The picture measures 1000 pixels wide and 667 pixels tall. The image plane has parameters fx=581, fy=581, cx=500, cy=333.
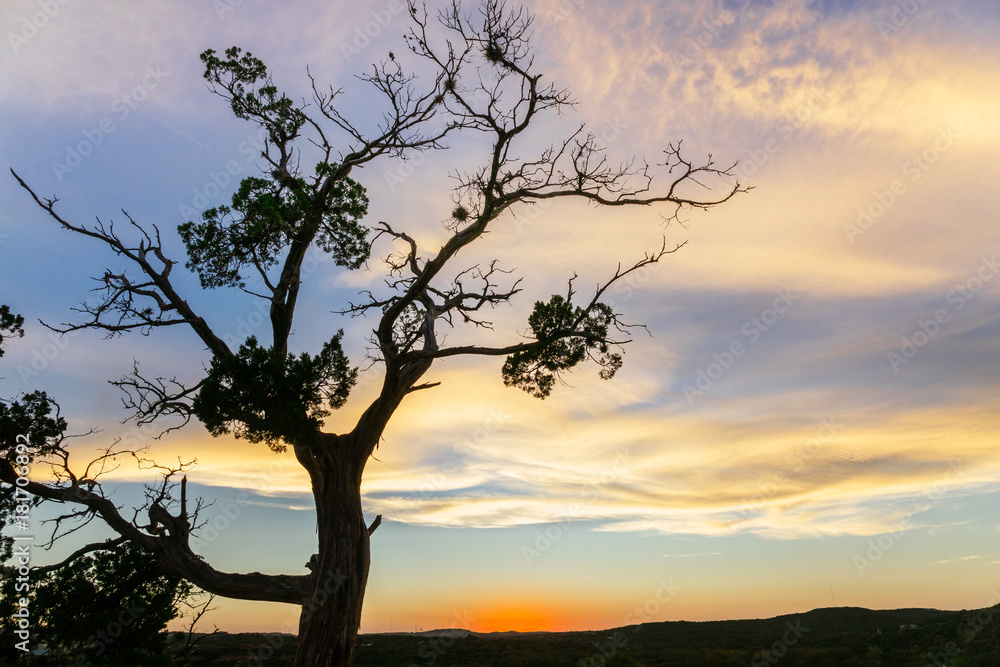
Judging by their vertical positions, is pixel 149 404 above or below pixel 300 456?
above

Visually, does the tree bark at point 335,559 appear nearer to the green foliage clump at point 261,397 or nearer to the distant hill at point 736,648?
the green foliage clump at point 261,397

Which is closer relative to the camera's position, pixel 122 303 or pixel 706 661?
pixel 122 303

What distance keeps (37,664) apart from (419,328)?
11.4 m

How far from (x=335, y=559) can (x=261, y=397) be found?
11.0 ft

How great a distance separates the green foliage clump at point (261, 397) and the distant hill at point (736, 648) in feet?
61.5

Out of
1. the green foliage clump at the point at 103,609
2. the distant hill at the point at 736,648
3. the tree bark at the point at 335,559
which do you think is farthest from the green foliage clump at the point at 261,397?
the distant hill at the point at 736,648

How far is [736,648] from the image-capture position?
3619 centimetres

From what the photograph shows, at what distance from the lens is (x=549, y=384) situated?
11.8 meters

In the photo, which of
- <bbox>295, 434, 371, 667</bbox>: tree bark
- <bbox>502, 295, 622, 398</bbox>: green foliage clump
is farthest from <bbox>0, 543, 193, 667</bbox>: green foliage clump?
<bbox>502, 295, 622, 398</bbox>: green foliage clump

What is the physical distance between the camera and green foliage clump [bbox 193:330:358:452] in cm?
1048

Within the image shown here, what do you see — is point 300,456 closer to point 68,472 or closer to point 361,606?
point 361,606

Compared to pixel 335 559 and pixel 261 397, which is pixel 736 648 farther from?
pixel 261 397

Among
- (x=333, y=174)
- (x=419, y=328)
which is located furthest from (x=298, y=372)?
(x=333, y=174)

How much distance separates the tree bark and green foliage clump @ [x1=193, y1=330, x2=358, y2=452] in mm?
1057
